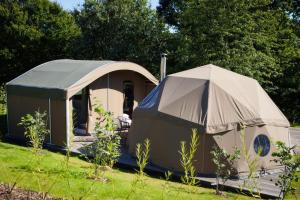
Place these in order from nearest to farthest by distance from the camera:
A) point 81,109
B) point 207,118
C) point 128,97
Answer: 1. point 207,118
2. point 81,109
3. point 128,97

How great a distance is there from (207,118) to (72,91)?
511 centimetres

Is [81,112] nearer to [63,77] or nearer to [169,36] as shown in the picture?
[63,77]

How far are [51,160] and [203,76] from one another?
209 inches

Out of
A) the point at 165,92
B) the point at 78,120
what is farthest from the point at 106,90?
the point at 165,92

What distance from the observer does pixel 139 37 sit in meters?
26.3

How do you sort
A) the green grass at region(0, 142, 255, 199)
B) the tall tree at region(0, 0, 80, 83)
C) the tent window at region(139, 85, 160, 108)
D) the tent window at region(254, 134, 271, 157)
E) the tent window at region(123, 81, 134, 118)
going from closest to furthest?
1. the green grass at region(0, 142, 255, 199)
2. the tent window at region(254, 134, 271, 157)
3. the tent window at region(139, 85, 160, 108)
4. the tent window at region(123, 81, 134, 118)
5. the tall tree at region(0, 0, 80, 83)

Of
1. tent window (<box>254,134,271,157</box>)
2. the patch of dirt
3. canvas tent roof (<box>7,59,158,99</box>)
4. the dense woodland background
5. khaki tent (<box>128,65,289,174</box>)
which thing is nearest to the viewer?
the patch of dirt

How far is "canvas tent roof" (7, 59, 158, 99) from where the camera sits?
14.9 meters

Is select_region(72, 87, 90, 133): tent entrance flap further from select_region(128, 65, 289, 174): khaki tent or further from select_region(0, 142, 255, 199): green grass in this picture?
select_region(0, 142, 255, 199): green grass

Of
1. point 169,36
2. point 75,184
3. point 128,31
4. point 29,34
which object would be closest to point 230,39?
point 169,36

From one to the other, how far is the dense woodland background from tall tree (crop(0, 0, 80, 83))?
0.07 m

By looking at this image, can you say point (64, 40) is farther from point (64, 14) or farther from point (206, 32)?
point (206, 32)

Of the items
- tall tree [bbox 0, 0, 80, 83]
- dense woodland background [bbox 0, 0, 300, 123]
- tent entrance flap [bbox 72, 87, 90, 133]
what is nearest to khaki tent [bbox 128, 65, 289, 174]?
tent entrance flap [bbox 72, 87, 90, 133]

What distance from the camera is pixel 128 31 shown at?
2617 centimetres
